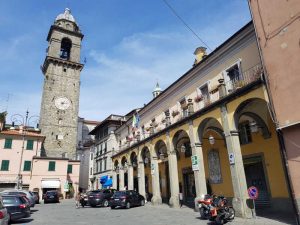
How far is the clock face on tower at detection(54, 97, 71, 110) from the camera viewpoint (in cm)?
4466

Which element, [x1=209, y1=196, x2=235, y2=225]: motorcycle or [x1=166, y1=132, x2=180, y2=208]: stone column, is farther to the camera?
[x1=166, y1=132, x2=180, y2=208]: stone column

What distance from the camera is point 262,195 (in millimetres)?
16109

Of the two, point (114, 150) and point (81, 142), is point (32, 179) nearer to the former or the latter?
point (114, 150)

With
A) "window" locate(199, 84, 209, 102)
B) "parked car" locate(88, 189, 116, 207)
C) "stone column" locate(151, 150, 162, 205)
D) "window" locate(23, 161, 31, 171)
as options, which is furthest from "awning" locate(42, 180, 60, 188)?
"window" locate(199, 84, 209, 102)

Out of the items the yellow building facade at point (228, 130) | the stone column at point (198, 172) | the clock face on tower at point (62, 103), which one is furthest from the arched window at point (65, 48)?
the stone column at point (198, 172)

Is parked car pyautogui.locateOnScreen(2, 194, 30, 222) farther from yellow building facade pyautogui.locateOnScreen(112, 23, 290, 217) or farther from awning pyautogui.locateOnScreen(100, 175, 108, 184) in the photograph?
awning pyautogui.locateOnScreen(100, 175, 108, 184)

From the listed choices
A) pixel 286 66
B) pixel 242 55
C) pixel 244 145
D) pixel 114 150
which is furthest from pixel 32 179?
pixel 286 66

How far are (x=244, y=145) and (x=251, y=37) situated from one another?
721cm

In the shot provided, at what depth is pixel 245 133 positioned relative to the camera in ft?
57.7

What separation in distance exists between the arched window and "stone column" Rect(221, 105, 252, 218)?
42.0 metres

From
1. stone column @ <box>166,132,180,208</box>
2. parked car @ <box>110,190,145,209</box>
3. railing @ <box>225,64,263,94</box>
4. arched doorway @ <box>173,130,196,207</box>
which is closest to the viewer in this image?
railing @ <box>225,64,263,94</box>

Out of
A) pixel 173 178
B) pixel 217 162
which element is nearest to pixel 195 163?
pixel 173 178

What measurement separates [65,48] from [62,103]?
11910 millimetres

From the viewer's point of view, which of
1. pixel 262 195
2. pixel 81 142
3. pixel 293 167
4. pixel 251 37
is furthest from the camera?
pixel 81 142
